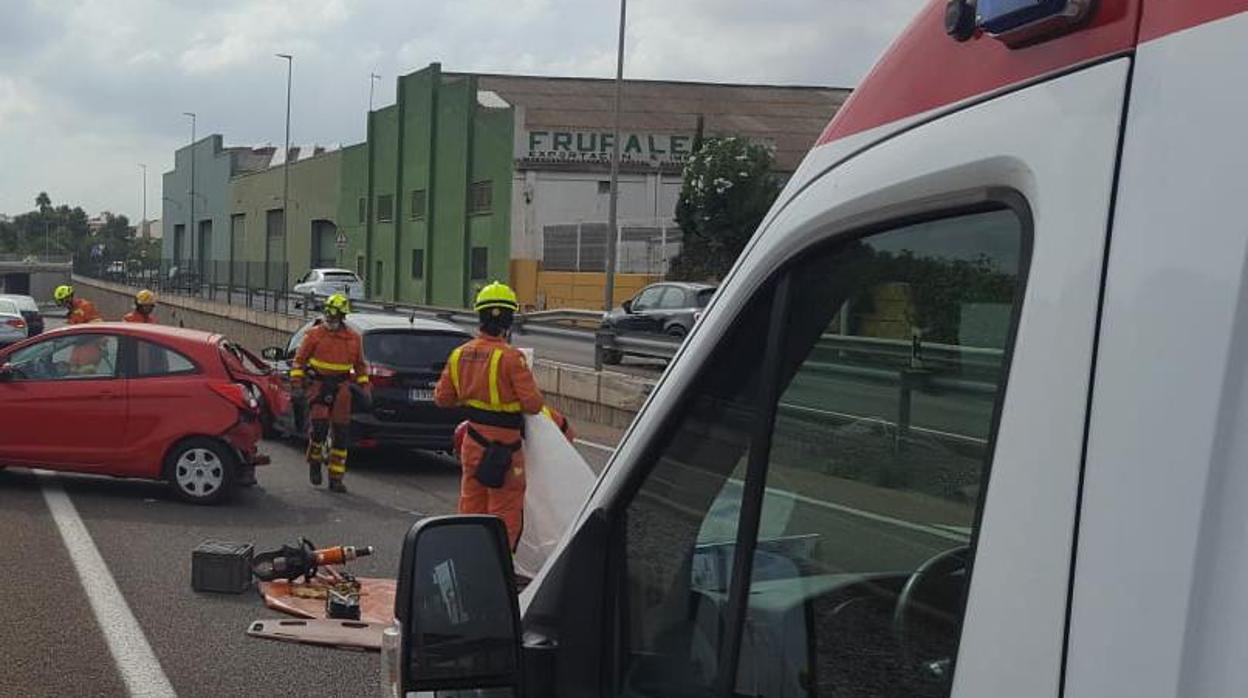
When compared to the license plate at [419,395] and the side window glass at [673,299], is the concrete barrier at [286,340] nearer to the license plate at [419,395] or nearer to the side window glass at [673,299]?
the license plate at [419,395]

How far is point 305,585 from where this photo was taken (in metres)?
8.20

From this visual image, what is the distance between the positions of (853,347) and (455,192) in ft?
186

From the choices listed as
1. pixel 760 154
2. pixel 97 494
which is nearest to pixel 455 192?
pixel 760 154

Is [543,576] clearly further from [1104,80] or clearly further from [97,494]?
[97,494]

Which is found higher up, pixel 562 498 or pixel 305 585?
pixel 562 498

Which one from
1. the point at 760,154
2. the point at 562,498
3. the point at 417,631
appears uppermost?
the point at 760,154

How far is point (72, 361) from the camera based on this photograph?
1162 cm

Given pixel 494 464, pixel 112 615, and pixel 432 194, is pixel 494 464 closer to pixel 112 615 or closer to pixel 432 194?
pixel 112 615

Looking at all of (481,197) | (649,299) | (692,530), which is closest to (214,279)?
(481,197)

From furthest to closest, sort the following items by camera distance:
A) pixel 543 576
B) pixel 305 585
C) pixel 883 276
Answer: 1. pixel 305 585
2. pixel 543 576
3. pixel 883 276

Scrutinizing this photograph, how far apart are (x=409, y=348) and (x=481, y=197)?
139ft

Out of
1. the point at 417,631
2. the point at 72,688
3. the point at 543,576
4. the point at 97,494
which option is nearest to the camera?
the point at 417,631

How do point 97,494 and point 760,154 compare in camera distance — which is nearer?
point 97,494

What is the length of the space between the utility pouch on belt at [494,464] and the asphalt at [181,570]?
1191 mm
